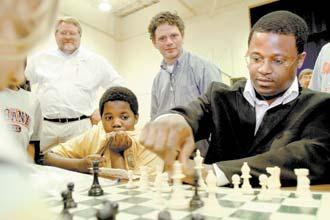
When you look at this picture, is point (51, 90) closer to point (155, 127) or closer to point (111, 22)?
point (155, 127)

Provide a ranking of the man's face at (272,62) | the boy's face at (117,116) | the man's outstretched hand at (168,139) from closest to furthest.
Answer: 1. the man's outstretched hand at (168,139)
2. the man's face at (272,62)
3. the boy's face at (117,116)

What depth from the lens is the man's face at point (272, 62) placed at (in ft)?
4.59

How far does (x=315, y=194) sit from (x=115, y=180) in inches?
32.6

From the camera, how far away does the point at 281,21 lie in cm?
143

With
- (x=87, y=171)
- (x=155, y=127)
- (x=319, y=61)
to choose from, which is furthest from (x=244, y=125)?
(x=319, y=61)

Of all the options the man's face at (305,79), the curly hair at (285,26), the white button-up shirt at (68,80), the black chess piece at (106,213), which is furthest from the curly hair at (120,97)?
the man's face at (305,79)

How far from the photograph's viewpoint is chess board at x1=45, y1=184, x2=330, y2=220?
0.78 meters

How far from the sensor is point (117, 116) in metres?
1.98

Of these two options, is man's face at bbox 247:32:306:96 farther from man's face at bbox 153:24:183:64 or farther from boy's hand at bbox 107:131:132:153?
man's face at bbox 153:24:183:64

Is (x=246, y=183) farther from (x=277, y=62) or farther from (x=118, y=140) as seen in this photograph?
(x=118, y=140)

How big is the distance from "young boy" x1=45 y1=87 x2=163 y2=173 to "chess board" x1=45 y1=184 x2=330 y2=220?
68cm

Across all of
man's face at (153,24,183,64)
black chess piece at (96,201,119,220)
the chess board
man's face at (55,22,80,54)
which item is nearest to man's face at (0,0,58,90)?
Result: black chess piece at (96,201,119,220)

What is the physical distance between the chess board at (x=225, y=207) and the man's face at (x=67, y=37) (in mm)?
2213

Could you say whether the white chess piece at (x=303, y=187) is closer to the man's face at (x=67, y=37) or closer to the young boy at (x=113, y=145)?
the young boy at (x=113, y=145)
